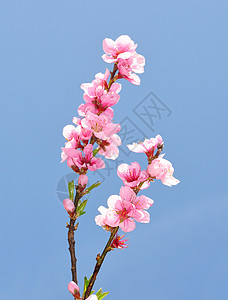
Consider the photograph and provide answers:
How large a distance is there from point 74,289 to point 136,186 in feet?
1.78

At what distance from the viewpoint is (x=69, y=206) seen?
61.0 inches

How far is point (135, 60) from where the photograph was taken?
171cm

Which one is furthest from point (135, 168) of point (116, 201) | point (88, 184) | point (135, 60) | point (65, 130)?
point (135, 60)

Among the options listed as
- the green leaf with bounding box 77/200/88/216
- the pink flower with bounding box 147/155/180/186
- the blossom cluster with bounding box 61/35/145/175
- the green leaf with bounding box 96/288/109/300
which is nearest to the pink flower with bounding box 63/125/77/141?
the blossom cluster with bounding box 61/35/145/175

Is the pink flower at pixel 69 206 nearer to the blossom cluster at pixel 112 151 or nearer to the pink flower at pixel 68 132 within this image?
the blossom cluster at pixel 112 151

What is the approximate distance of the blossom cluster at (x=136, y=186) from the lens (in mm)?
1461

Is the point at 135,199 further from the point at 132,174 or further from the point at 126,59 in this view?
the point at 126,59

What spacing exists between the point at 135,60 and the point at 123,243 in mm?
921

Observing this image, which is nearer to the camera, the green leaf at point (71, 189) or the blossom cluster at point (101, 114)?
the blossom cluster at point (101, 114)

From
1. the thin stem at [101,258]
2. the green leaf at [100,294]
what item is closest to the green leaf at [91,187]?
the thin stem at [101,258]

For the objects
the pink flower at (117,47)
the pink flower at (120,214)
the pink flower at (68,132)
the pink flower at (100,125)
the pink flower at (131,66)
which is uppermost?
the pink flower at (117,47)

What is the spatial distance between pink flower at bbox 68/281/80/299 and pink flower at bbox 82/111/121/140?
68 cm

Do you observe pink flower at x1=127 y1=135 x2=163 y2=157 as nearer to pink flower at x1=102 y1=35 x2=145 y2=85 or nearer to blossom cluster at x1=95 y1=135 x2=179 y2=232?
blossom cluster at x1=95 y1=135 x2=179 y2=232

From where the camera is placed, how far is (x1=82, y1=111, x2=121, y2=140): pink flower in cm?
153
